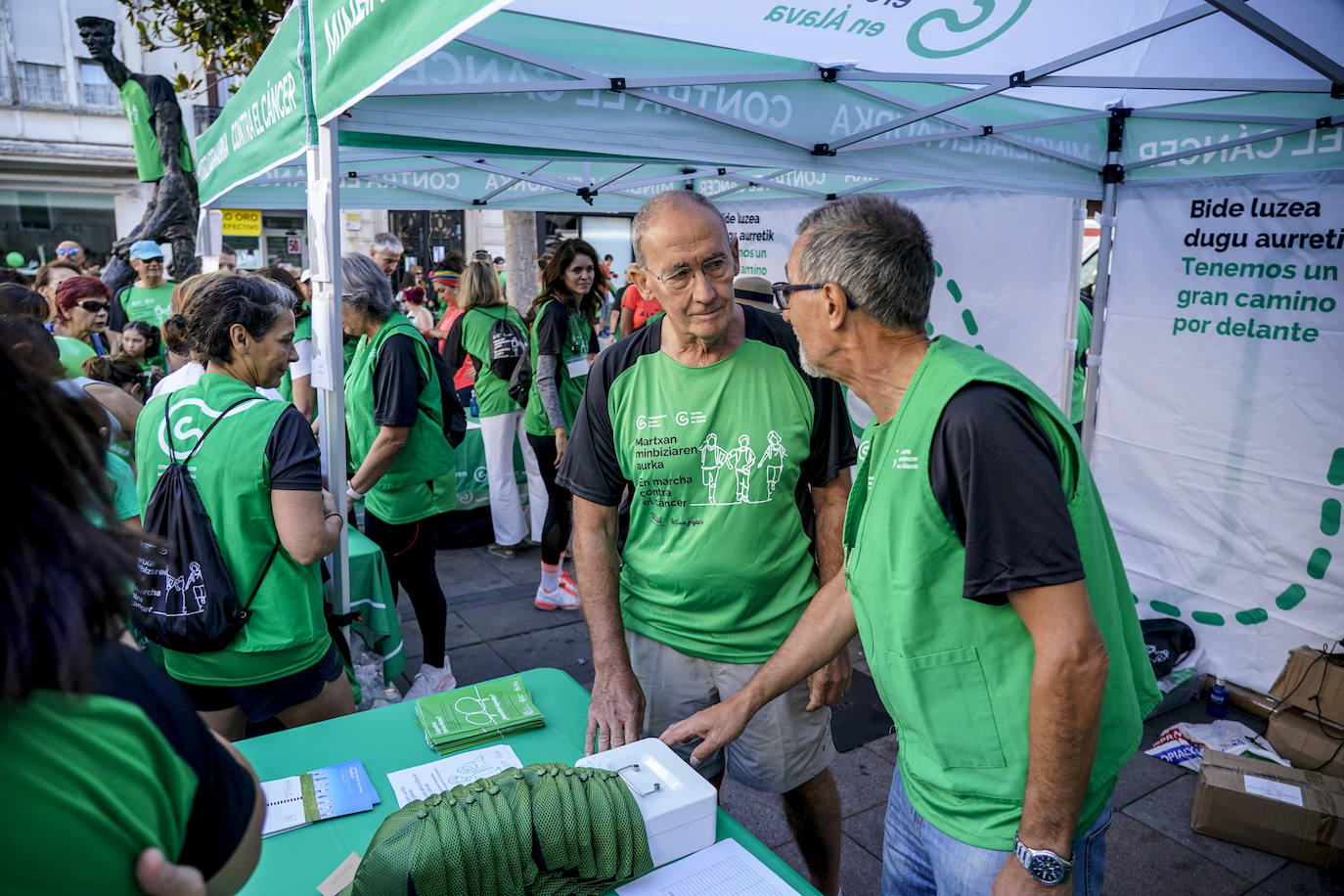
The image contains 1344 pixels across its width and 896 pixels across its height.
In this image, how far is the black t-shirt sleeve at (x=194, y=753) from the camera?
0.79 m

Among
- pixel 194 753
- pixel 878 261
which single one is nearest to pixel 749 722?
pixel 878 261

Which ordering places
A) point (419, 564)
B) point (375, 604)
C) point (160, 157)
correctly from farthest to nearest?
point (160, 157) → point (419, 564) → point (375, 604)

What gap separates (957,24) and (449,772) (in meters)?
Result: 3.07

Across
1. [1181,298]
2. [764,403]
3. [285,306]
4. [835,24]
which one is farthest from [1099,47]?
[285,306]

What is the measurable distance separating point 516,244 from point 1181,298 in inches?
319

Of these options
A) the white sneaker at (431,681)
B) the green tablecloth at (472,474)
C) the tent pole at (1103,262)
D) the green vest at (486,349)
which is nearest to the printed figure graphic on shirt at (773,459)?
the white sneaker at (431,681)

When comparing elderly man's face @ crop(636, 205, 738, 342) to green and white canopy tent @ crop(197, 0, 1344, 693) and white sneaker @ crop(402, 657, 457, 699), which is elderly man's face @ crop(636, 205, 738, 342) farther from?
white sneaker @ crop(402, 657, 457, 699)

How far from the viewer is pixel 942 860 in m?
1.53

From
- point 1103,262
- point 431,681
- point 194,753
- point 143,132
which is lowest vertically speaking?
point 431,681

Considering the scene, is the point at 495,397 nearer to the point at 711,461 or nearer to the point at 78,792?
the point at 711,461

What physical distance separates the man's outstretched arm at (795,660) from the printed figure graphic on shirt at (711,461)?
0.38 metres

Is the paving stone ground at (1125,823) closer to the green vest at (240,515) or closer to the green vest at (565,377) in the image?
the green vest at (565,377)

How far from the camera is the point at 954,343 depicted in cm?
150

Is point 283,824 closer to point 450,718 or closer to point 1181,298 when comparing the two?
point 450,718
